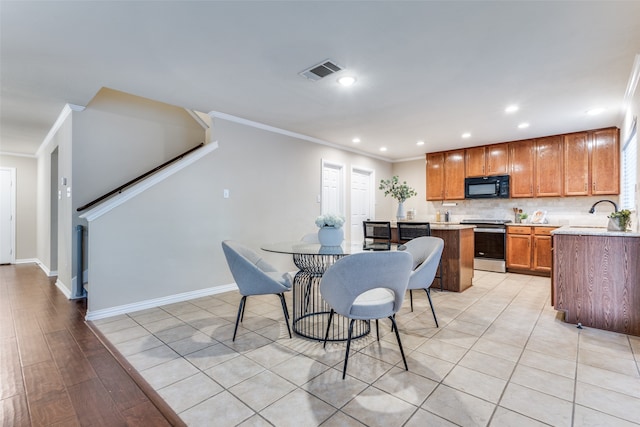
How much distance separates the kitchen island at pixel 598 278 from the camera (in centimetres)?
256

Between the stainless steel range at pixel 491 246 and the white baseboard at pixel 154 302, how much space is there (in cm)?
429

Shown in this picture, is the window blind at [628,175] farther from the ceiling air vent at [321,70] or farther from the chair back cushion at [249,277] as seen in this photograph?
the chair back cushion at [249,277]

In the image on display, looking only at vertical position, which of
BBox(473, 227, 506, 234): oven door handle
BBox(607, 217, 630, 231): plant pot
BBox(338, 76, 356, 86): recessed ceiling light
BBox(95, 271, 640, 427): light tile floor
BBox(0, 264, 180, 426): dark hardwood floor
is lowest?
BBox(0, 264, 180, 426): dark hardwood floor

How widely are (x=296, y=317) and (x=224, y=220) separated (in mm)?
1779

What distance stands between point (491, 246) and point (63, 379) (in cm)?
576

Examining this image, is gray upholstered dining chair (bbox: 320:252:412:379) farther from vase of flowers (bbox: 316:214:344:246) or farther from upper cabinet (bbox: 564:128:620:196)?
upper cabinet (bbox: 564:128:620:196)

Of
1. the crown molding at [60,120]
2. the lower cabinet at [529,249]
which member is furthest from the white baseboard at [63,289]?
the lower cabinet at [529,249]

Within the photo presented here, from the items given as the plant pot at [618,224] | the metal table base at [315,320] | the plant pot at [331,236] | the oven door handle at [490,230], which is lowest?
the metal table base at [315,320]

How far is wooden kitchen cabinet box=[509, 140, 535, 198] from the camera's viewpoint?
5.23 meters

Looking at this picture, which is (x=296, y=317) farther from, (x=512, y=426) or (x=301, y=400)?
(x=512, y=426)

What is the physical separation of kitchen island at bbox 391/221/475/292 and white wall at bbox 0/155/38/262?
26.2 ft

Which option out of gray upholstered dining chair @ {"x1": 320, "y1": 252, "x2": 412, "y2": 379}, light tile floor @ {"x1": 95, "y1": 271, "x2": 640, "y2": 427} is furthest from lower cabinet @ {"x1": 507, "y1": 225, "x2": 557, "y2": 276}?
gray upholstered dining chair @ {"x1": 320, "y1": 252, "x2": 412, "y2": 379}

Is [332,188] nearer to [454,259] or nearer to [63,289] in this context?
[454,259]

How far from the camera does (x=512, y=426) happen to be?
1.48 meters
